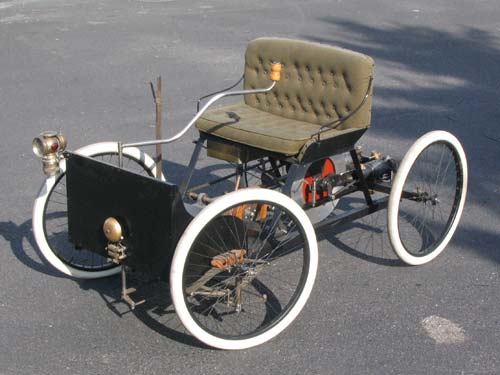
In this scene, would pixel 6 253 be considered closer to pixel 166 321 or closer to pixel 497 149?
pixel 166 321

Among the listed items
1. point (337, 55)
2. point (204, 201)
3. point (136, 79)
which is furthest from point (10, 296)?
point (136, 79)

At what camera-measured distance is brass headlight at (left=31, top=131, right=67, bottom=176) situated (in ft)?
11.0

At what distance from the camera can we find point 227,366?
3.32 m

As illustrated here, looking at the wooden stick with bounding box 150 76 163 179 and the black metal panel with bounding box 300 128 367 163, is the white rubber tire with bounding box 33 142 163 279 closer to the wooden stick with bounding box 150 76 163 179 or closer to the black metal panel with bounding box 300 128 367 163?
the wooden stick with bounding box 150 76 163 179

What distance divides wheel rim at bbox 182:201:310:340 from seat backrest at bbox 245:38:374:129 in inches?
28.1

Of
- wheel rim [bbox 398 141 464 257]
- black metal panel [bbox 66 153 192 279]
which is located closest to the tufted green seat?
wheel rim [bbox 398 141 464 257]

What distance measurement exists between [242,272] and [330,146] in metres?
0.80

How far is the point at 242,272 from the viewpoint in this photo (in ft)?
11.4

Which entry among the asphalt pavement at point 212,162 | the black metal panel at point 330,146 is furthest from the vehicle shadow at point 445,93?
the black metal panel at point 330,146

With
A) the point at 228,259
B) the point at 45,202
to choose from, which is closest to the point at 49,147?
the point at 45,202

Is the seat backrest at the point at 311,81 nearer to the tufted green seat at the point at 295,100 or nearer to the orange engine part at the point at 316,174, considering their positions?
the tufted green seat at the point at 295,100

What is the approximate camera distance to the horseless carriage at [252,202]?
3.24 metres

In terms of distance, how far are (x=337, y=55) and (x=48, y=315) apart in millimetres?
1933

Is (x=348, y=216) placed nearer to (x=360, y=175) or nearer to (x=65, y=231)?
(x=360, y=175)
